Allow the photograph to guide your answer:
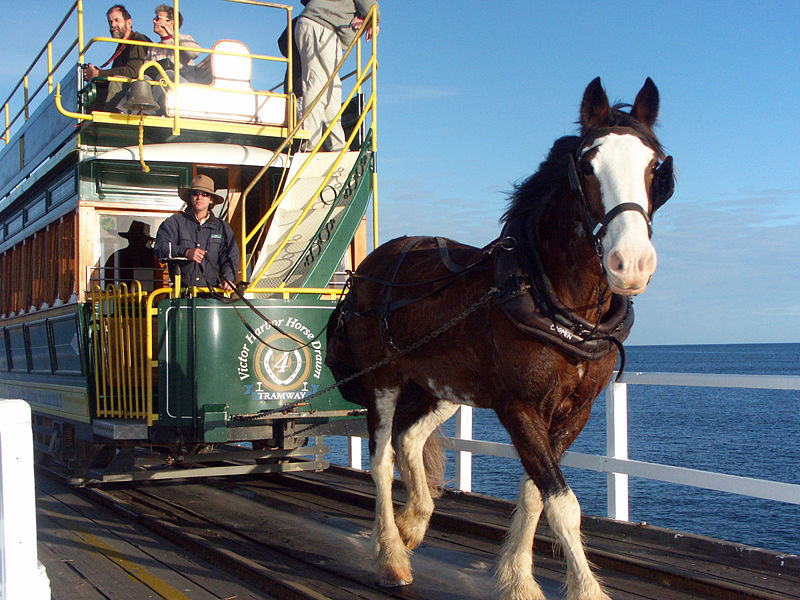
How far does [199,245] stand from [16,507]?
14.9ft

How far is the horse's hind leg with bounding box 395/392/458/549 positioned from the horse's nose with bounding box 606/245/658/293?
2.55 metres

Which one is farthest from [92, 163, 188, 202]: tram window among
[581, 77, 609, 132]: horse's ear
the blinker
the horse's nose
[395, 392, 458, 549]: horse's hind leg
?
the horse's nose

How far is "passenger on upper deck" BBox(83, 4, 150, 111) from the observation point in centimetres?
791

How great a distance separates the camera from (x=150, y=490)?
8.38 m

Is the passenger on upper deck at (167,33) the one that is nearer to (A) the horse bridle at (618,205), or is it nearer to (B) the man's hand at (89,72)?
(B) the man's hand at (89,72)

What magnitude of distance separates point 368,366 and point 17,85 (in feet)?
27.0

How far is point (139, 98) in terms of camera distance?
728 cm

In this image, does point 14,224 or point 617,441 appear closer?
point 617,441

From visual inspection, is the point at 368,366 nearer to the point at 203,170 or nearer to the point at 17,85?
the point at 203,170

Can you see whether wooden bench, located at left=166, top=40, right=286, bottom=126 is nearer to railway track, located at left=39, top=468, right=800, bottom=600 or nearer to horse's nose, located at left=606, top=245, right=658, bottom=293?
railway track, located at left=39, top=468, right=800, bottom=600

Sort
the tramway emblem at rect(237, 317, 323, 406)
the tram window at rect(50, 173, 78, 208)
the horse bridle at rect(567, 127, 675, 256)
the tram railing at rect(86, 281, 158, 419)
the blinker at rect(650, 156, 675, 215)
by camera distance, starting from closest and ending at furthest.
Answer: the horse bridle at rect(567, 127, 675, 256)
the blinker at rect(650, 156, 675, 215)
the tramway emblem at rect(237, 317, 323, 406)
the tram railing at rect(86, 281, 158, 419)
the tram window at rect(50, 173, 78, 208)

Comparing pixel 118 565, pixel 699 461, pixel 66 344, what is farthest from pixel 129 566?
pixel 699 461

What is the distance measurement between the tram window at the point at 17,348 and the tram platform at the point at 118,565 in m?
3.87

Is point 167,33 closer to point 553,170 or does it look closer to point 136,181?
point 136,181
